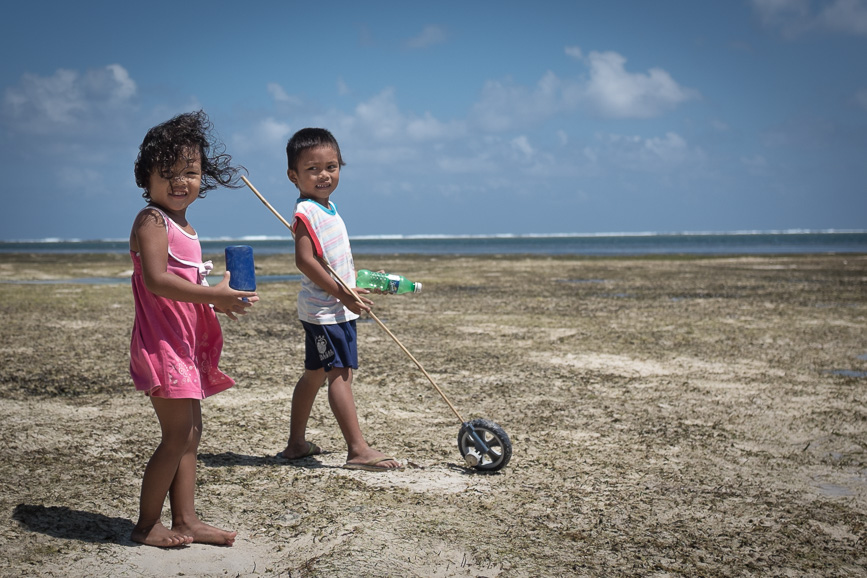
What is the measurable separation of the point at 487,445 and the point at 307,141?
206 centimetres

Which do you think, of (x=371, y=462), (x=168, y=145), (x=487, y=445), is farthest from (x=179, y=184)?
(x=487, y=445)

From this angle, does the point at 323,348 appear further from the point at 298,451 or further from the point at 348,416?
the point at 298,451

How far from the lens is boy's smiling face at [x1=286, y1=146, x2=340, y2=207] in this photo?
407 cm

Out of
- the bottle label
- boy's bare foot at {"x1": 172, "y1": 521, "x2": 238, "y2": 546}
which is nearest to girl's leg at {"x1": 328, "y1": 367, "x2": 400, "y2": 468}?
the bottle label

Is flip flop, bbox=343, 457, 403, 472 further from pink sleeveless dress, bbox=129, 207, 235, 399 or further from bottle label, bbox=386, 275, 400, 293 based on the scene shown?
pink sleeveless dress, bbox=129, 207, 235, 399

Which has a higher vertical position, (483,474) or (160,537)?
(160,537)

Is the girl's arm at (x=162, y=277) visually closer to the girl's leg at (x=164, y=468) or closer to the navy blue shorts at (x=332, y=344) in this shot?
the girl's leg at (x=164, y=468)

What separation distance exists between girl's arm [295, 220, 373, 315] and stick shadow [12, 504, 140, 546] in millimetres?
1522

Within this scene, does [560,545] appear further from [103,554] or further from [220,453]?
[220,453]

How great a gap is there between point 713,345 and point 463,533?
663 cm

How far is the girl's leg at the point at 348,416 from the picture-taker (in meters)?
4.21

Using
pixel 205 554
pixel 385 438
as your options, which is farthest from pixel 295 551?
pixel 385 438

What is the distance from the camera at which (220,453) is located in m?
4.60

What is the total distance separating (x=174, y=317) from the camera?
9.93ft
